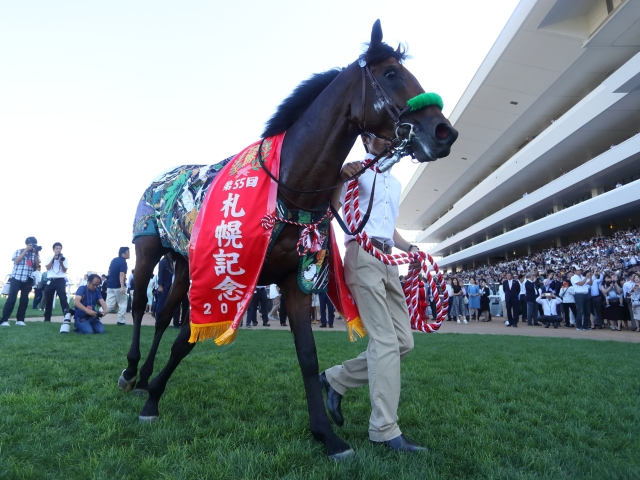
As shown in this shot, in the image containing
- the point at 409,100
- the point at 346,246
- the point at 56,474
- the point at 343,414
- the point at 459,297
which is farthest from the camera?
the point at 459,297

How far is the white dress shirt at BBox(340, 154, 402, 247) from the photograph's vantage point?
3.18 m

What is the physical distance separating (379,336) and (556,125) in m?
30.5

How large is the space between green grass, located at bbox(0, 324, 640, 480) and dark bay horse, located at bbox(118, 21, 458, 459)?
1.09 feet

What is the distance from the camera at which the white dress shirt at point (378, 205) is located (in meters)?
3.18

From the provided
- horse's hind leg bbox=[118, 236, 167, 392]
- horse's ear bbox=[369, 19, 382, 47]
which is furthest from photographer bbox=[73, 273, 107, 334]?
horse's ear bbox=[369, 19, 382, 47]

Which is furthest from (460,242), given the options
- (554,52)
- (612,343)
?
(612,343)

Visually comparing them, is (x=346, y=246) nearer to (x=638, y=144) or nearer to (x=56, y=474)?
(x=56, y=474)

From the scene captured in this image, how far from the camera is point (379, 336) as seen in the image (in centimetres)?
294

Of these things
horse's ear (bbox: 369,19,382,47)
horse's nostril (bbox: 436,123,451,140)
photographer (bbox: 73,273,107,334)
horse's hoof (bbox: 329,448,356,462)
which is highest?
horse's ear (bbox: 369,19,382,47)

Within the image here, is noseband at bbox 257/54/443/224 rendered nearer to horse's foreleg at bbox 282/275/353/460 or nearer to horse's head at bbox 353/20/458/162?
horse's head at bbox 353/20/458/162

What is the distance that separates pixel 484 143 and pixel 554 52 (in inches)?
488

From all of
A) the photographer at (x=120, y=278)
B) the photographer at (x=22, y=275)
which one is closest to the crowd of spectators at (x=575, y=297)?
the photographer at (x=120, y=278)

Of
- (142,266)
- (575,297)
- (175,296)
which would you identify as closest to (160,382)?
(175,296)

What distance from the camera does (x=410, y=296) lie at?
3.47 m
